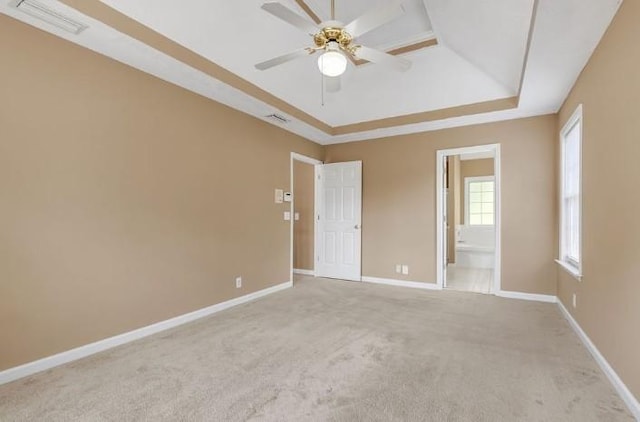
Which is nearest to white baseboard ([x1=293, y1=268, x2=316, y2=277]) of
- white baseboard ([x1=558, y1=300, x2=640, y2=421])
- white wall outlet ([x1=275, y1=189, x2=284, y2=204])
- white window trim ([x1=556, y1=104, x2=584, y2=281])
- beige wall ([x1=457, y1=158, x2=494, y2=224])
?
white wall outlet ([x1=275, y1=189, x2=284, y2=204])

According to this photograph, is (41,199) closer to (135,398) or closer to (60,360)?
(60,360)

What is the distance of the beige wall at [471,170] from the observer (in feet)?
28.5

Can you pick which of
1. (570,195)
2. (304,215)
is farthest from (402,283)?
(570,195)

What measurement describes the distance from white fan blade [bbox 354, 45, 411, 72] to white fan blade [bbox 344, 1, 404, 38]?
18 centimetres

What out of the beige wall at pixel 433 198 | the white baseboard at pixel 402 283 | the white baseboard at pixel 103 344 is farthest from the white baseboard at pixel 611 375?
the white baseboard at pixel 103 344

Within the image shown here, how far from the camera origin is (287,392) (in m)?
2.10

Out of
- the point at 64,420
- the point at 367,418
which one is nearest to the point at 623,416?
the point at 367,418

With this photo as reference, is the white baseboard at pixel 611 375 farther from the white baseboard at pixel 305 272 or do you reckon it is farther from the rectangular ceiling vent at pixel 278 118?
the rectangular ceiling vent at pixel 278 118

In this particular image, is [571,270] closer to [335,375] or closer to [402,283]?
[402,283]

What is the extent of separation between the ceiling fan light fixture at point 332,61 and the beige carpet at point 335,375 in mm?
2221

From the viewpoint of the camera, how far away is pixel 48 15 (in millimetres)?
2199

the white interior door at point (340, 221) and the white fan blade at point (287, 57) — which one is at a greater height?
the white fan blade at point (287, 57)

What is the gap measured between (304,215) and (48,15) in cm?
450

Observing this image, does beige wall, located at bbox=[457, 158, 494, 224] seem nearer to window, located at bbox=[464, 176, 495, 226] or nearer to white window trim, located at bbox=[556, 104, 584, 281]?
window, located at bbox=[464, 176, 495, 226]
